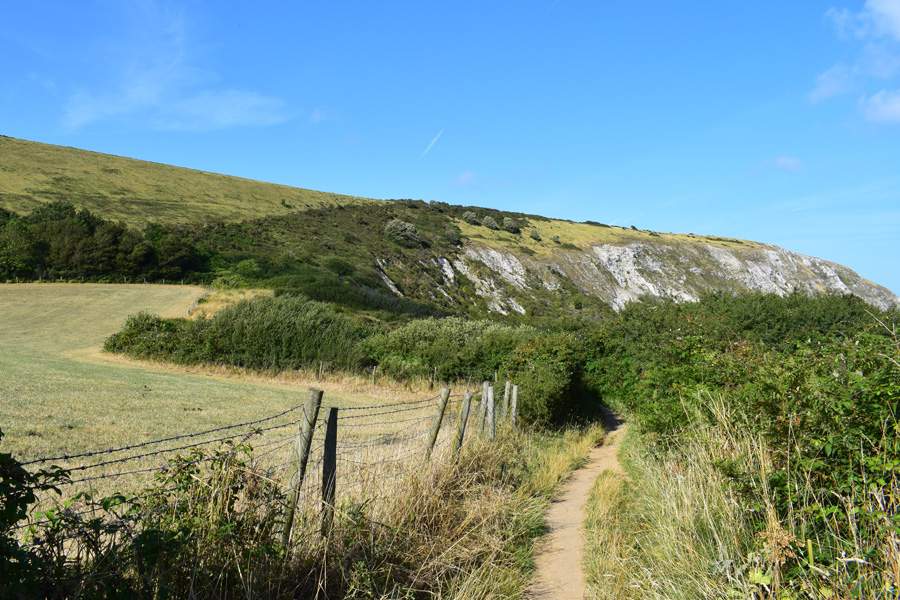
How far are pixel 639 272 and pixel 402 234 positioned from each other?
34696mm

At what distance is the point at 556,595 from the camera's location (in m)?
4.72

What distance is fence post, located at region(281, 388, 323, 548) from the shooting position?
150 inches

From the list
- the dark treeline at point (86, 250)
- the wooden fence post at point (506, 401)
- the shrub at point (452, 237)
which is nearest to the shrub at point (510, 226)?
the shrub at point (452, 237)

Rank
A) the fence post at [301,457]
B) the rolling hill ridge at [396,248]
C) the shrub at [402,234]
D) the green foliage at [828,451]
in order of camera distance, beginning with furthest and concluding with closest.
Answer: the shrub at [402,234] → the rolling hill ridge at [396,248] → the fence post at [301,457] → the green foliage at [828,451]

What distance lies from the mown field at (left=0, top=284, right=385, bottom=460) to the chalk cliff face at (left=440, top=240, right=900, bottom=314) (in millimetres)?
35200

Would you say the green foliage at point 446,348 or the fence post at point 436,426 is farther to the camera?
the green foliage at point 446,348

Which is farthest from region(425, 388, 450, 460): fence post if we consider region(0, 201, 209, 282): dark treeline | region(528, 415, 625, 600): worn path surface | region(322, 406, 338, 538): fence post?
region(0, 201, 209, 282): dark treeline

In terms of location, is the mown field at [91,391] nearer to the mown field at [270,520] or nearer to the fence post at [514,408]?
the mown field at [270,520]

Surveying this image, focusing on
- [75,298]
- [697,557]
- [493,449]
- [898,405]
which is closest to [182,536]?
[697,557]

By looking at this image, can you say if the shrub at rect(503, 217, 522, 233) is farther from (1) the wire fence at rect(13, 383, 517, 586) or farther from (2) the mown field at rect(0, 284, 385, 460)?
(1) the wire fence at rect(13, 383, 517, 586)

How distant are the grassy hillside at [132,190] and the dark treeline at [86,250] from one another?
9.19 m

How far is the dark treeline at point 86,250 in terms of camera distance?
3778cm

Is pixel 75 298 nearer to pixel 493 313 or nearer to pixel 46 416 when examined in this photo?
pixel 46 416

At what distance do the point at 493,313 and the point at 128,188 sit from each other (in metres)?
44.1
